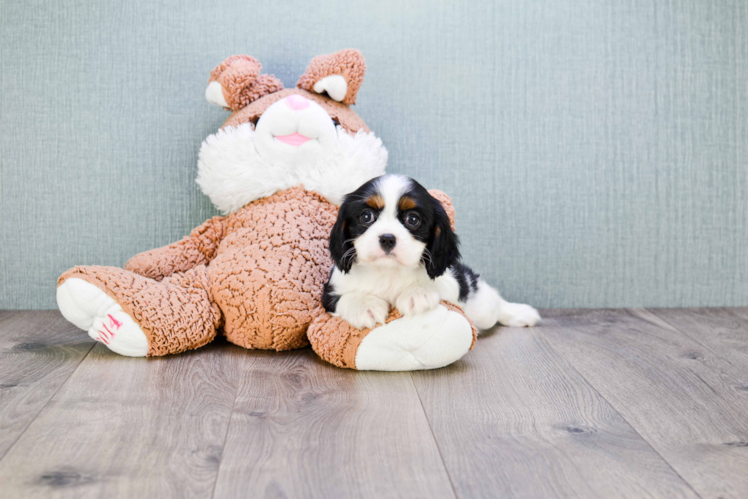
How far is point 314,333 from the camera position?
1595 millimetres

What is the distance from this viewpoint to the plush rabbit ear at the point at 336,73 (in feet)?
6.20

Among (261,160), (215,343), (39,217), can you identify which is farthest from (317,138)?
(39,217)

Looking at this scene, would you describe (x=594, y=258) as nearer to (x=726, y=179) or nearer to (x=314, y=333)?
(x=726, y=179)

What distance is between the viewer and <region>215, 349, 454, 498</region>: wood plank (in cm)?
97

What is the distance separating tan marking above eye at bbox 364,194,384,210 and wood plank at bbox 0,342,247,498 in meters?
0.52

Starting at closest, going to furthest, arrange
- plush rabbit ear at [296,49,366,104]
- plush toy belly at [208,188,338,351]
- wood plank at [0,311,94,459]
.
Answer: wood plank at [0,311,94,459], plush toy belly at [208,188,338,351], plush rabbit ear at [296,49,366,104]

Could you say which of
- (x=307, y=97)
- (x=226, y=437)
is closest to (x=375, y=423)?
(x=226, y=437)

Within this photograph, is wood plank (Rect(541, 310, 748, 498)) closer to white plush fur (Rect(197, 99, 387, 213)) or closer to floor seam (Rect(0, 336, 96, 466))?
white plush fur (Rect(197, 99, 387, 213))

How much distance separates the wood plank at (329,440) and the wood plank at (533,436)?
49 mm

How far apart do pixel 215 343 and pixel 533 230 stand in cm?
116

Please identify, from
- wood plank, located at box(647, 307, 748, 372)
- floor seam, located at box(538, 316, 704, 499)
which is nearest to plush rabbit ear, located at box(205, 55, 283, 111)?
floor seam, located at box(538, 316, 704, 499)

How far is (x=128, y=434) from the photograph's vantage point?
114 cm

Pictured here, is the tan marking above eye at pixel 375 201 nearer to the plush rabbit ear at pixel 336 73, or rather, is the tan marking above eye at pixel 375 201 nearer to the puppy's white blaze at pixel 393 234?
the puppy's white blaze at pixel 393 234

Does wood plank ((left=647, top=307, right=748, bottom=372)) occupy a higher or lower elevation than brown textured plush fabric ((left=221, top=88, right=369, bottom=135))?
lower
